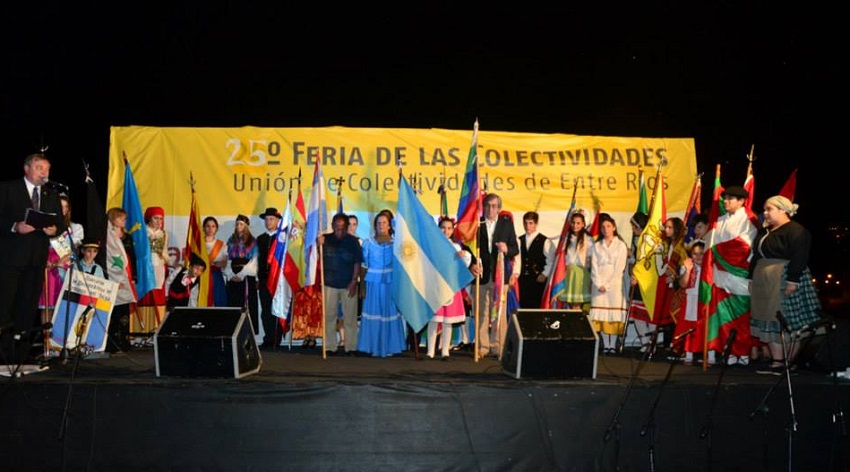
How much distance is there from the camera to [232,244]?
381 inches

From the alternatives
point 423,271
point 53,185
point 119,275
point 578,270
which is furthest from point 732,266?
point 119,275

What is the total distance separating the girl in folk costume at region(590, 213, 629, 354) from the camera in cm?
912

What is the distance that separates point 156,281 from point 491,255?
4293 mm

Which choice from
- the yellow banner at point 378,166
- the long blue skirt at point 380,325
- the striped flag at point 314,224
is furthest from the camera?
the yellow banner at point 378,166

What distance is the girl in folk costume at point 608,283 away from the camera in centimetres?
912

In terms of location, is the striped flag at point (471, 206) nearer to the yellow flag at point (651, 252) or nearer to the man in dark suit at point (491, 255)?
the man in dark suit at point (491, 255)

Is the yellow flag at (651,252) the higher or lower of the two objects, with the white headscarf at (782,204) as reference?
lower

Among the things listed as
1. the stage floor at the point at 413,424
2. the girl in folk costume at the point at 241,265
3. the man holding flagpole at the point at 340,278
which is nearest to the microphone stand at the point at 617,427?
the stage floor at the point at 413,424

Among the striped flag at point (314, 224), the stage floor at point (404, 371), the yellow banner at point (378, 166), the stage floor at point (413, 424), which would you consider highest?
→ the yellow banner at point (378, 166)

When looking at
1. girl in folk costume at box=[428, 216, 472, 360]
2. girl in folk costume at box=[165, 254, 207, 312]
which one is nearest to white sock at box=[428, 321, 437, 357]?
girl in folk costume at box=[428, 216, 472, 360]

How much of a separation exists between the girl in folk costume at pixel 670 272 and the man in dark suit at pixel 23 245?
6607 millimetres

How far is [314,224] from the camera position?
28.4 feet

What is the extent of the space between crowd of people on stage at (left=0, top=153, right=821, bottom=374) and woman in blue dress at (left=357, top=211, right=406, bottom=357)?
0.05 ft

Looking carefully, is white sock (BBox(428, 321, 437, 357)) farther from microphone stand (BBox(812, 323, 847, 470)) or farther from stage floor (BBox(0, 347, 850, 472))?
microphone stand (BBox(812, 323, 847, 470))
